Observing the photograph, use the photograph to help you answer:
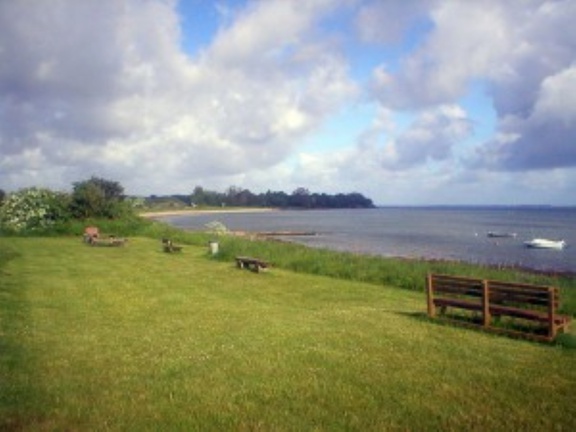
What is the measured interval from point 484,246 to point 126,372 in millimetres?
55520

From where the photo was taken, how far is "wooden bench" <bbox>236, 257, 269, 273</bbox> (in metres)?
23.1

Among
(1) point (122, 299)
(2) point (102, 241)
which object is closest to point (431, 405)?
(1) point (122, 299)

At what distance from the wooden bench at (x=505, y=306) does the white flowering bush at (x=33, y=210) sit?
4043cm

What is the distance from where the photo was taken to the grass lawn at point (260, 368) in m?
6.54

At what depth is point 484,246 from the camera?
5909 centimetres

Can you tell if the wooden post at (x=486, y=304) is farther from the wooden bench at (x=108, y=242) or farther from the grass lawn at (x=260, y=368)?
the wooden bench at (x=108, y=242)

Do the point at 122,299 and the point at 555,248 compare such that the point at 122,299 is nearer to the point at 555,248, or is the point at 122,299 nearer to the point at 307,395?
the point at 307,395

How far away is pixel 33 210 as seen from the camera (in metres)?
48.2

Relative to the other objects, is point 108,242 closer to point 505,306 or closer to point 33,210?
point 33,210

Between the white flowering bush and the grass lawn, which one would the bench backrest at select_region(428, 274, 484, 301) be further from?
the white flowering bush

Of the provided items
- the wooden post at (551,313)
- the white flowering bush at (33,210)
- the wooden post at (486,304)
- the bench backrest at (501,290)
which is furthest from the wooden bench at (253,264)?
the white flowering bush at (33,210)

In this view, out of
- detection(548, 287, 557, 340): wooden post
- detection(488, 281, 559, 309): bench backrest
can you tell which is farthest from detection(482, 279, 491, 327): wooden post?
detection(548, 287, 557, 340): wooden post

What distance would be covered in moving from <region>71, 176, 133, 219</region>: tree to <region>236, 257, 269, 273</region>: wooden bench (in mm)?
28713

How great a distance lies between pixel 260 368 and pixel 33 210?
1769 inches
